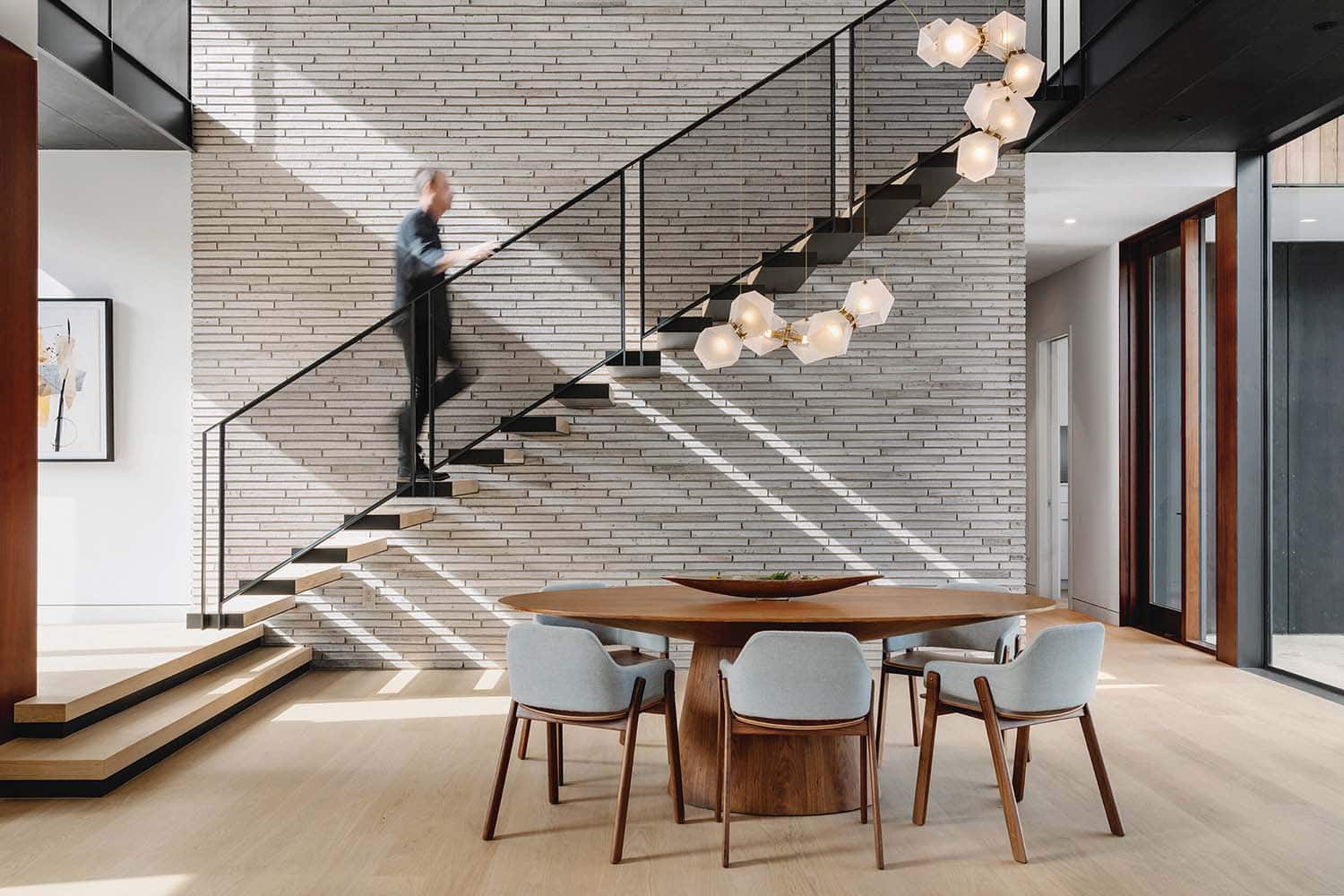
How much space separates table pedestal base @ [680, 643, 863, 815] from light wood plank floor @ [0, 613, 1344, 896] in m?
0.08

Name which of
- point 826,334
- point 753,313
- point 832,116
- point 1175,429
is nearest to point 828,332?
point 826,334

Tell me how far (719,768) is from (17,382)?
139 inches

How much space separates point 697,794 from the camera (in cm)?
393

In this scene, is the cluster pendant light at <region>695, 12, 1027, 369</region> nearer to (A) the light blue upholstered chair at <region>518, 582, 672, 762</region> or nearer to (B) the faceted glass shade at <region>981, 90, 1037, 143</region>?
(B) the faceted glass shade at <region>981, 90, 1037, 143</region>

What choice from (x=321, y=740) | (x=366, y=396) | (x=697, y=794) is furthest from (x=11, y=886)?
(x=366, y=396)

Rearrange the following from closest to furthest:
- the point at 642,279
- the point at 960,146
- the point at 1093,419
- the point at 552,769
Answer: the point at 552,769
the point at 960,146
the point at 642,279
the point at 1093,419

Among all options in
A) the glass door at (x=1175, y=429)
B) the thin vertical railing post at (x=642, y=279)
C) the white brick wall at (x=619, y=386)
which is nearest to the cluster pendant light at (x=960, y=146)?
the thin vertical railing post at (x=642, y=279)

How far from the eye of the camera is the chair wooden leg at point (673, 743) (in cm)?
369

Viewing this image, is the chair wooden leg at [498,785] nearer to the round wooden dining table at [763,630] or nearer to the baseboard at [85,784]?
the round wooden dining table at [763,630]

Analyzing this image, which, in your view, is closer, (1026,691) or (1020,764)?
(1026,691)

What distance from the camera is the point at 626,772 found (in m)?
3.43

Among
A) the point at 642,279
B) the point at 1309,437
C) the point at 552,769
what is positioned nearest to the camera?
the point at 552,769

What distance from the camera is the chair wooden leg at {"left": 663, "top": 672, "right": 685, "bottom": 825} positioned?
3689mm

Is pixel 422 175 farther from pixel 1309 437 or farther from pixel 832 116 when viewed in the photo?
pixel 1309 437
